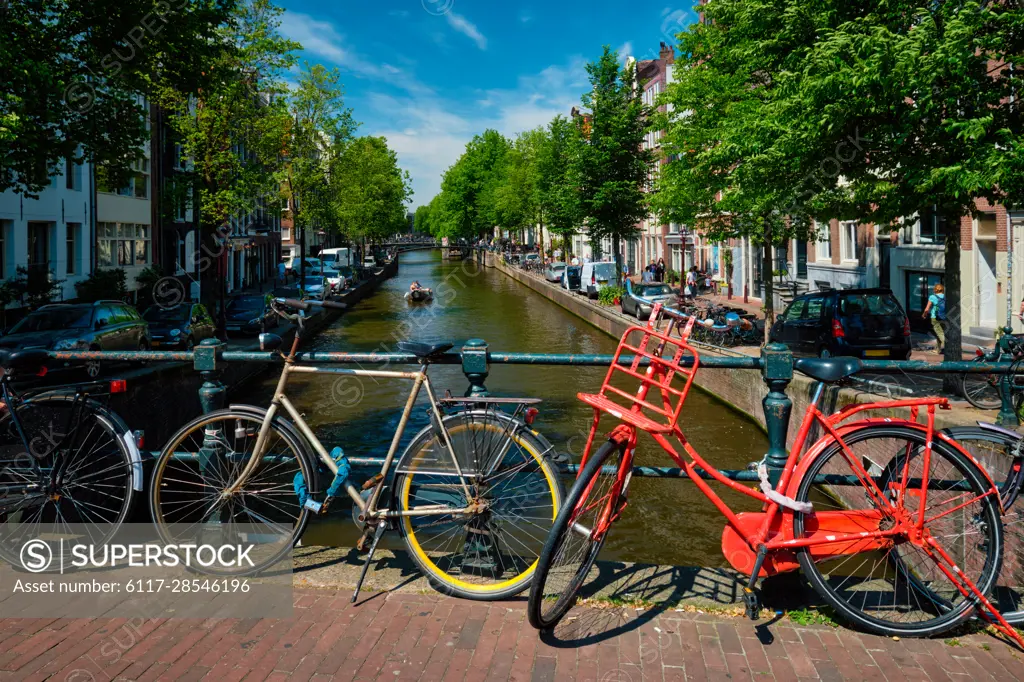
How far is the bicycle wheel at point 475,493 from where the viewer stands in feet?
12.3

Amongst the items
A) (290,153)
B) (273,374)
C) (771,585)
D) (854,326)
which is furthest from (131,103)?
(290,153)

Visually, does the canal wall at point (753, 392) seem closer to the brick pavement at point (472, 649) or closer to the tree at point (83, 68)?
the brick pavement at point (472, 649)

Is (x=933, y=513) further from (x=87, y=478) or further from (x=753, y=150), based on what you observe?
(x=753, y=150)

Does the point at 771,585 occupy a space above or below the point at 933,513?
below

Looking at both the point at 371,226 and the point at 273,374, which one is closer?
the point at 273,374

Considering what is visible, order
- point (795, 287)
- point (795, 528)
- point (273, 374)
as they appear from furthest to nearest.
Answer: point (795, 287), point (273, 374), point (795, 528)

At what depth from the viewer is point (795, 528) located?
3.47m

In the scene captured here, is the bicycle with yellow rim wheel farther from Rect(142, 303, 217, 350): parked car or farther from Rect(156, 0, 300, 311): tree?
Rect(156, 0, 300, 311): tree

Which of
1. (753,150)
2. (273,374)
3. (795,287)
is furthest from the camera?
(795,287)

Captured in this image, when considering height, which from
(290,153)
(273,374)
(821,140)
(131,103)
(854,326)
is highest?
(290,153)

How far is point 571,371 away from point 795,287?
14.0m

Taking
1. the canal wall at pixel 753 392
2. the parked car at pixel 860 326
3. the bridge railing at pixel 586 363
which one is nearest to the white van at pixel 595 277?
the canal wall at pixel 753 392

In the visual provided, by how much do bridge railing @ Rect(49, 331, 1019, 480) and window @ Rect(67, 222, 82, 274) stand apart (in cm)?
2675

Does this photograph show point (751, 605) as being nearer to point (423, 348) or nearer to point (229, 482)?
point (423, 348)
